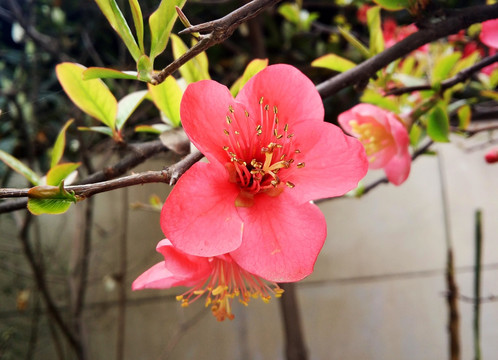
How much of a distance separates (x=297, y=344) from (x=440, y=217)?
24.7 inches

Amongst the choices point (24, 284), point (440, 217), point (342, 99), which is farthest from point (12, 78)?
point (440, 217)

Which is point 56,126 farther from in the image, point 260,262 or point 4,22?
point 260,262

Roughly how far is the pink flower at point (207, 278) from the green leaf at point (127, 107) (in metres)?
0.14

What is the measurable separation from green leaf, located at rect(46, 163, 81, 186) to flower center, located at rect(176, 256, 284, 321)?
5.7 inches

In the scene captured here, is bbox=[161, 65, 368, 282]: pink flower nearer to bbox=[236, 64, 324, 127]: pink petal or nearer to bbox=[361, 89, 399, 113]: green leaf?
bbox=[236, 64, 324, 127]: pink petal

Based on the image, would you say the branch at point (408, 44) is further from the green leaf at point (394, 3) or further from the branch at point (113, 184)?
the branch at point (113, 184)

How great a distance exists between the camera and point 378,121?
0.38 meters

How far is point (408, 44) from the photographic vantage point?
0.33 metres

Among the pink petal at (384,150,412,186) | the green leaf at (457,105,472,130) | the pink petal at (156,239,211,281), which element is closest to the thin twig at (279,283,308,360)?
the green leaf at (457,105,472,130)

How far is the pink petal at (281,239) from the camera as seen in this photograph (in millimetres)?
215

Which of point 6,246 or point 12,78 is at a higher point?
point 12,78

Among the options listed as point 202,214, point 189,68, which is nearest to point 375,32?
point 189,68

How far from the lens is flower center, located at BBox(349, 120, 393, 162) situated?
0.39 metres

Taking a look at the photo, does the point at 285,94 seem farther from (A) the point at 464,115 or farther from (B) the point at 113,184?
(A) the point at 464,115
